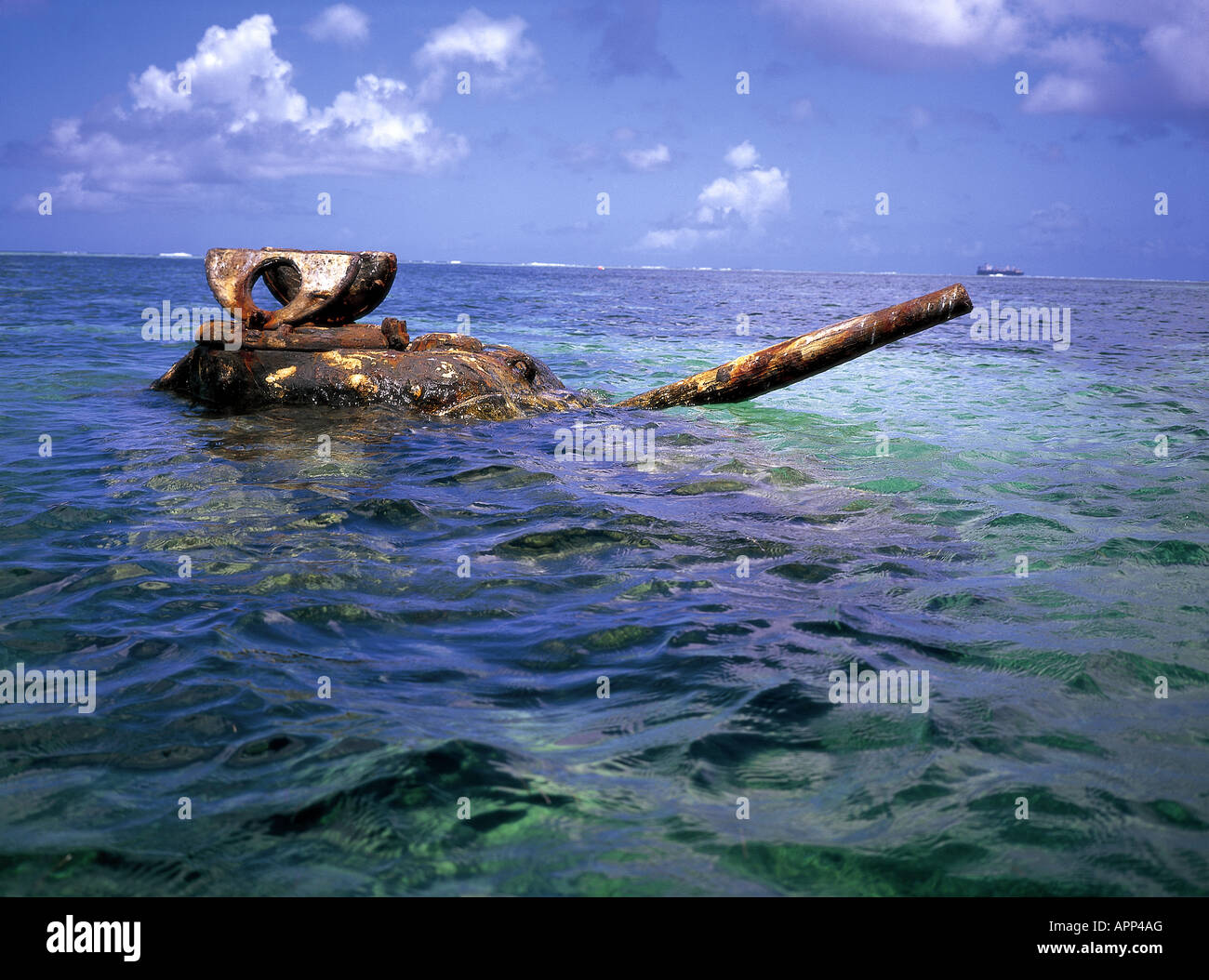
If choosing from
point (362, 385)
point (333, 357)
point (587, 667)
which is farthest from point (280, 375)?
point (587, 667)

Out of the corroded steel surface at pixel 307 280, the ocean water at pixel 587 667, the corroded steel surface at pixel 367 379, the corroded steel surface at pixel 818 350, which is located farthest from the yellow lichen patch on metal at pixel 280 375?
the corroded steel surface at pixel 818 350

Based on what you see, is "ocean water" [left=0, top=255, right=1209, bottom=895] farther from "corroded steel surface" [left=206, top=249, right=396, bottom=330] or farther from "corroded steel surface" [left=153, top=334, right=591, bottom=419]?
"corroded steel surface" [left=206, top=249, right=396, bottom=330]

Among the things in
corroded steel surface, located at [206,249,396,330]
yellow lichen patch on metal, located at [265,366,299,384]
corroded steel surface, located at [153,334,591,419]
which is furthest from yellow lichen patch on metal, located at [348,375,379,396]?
corroded steel surface, located at [206,249,396,330]

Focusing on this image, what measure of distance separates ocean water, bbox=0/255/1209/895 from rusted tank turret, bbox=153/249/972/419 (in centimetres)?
63

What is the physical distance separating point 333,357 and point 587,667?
15.3ft

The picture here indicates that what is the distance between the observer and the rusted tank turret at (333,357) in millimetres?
6582

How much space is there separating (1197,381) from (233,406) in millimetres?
11226

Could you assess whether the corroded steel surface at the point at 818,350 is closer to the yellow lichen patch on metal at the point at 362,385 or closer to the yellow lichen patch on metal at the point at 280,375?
the yellow lichen patch on metal at the point at 362,385

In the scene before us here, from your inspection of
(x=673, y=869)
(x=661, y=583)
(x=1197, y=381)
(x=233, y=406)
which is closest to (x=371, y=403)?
(x=233, y=406)

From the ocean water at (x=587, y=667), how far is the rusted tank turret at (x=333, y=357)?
0.63 meters

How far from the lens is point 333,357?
6773mm

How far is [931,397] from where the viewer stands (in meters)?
9.88

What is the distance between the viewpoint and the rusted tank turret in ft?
21.6

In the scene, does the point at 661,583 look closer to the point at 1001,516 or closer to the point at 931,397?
the point at 1001,516
